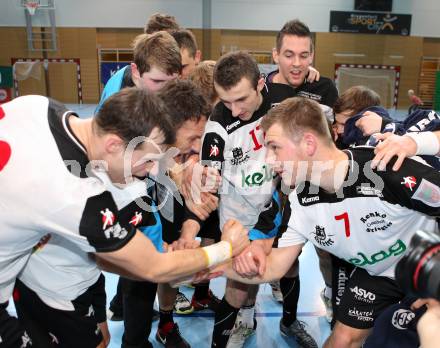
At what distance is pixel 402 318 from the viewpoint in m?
2.96

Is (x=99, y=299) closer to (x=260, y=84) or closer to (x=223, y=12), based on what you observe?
(x=260, y=84)

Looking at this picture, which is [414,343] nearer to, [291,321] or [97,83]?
[291,321]

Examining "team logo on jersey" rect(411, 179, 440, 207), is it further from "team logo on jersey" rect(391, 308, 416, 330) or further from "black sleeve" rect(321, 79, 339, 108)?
"black sleeve" rect(321, 79, 339, 108)

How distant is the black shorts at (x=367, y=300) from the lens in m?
2.91

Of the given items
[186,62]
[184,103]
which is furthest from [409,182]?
[186,62]

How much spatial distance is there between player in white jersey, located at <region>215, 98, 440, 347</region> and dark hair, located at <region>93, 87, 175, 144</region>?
84 cm

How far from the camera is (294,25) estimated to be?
4008 mm

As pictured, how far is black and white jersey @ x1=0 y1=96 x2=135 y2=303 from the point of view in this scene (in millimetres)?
1906

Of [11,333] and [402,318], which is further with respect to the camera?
[402,318]

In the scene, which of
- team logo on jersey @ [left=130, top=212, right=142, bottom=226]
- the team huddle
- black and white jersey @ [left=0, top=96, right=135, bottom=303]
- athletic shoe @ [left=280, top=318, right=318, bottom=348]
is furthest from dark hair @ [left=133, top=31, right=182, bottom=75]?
athletic shoe @ [left=280, top=318, right=318, bottom=348]

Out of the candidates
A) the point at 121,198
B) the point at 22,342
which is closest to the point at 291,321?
the point at 121,198

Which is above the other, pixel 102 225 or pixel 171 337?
pixel 102 225

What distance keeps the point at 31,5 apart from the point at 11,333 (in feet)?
51.9

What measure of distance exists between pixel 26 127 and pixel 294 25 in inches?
107
